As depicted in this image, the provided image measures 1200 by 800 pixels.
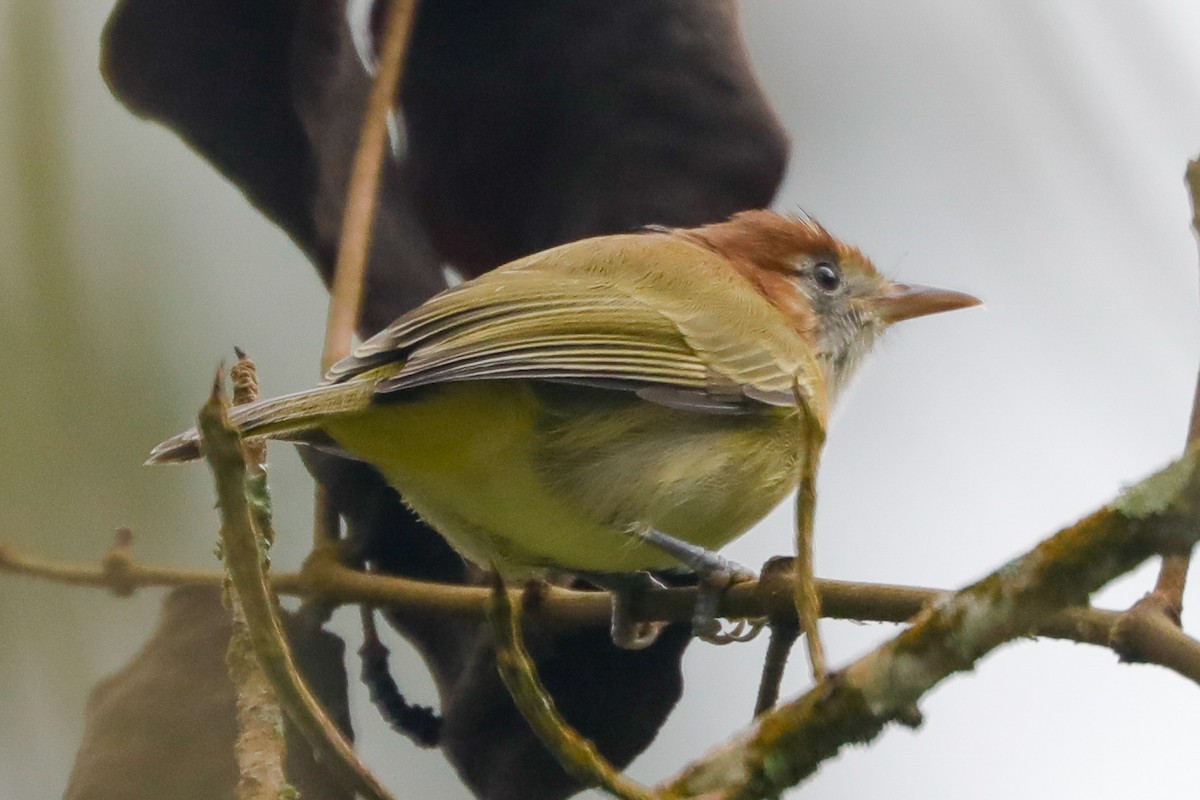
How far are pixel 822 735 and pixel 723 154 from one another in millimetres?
1897

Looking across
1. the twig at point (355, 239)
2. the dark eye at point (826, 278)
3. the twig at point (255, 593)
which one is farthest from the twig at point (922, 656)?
the dark eye at point (826, 278)

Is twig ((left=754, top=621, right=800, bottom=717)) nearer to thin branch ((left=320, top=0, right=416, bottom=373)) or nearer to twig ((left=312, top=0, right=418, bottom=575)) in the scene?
twig ((left=312, top=0, right=418, bottom=575))

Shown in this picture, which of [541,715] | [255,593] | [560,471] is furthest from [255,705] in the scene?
[560,471]

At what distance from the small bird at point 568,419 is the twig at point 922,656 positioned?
933 mm

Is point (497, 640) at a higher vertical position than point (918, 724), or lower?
higher

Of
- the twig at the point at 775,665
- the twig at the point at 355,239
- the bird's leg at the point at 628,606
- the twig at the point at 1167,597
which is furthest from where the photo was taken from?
the twig at the point at 355,239

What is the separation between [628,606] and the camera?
221 centimetres

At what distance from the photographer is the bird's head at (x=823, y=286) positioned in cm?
312

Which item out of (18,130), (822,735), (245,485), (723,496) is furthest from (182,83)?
(822,735)

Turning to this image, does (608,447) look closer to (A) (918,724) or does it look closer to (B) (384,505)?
(B) (384,505)

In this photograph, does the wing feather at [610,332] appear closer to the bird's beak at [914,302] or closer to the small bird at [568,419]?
the small bird at [568,419]

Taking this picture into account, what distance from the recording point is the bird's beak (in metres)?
3.17

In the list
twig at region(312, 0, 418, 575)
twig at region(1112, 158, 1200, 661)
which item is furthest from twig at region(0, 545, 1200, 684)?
twig at region(312, 0, 418, 575)

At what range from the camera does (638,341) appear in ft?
8.29
